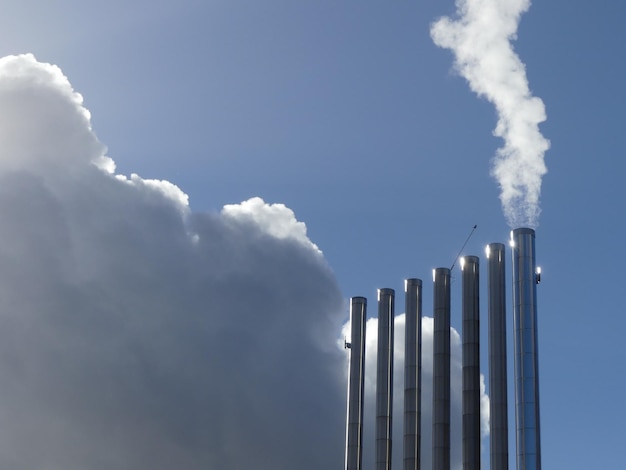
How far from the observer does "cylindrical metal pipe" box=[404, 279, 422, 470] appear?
103 meters

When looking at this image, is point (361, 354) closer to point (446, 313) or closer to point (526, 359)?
point (446, 313)

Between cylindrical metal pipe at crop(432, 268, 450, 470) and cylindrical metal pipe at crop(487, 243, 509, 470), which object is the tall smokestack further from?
cylindrical metal pipe at crop(432, 268, 450, 470)

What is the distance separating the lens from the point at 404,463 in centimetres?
10306

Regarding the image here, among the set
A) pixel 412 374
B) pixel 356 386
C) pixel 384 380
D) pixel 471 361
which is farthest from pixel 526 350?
pixel 356 386

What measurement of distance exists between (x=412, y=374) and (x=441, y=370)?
4.88 meters

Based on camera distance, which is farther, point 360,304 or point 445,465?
point 360,304

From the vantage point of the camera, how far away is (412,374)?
10538cm

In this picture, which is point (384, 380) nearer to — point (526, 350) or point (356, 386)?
point (356, 386)

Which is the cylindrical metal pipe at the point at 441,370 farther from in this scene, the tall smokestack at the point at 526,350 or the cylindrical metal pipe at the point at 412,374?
the tall smokestack at the point at 526,350

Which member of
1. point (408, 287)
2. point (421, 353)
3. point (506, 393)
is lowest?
point (506, 393)

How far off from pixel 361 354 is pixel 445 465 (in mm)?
20639

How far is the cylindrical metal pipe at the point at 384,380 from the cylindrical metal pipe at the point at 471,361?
598 inches

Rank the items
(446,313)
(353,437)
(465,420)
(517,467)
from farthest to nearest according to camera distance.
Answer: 1. (353,437)
2. (446,313)
3. (465,420)
4. (517,467)

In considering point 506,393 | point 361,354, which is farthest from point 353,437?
point 506,393
